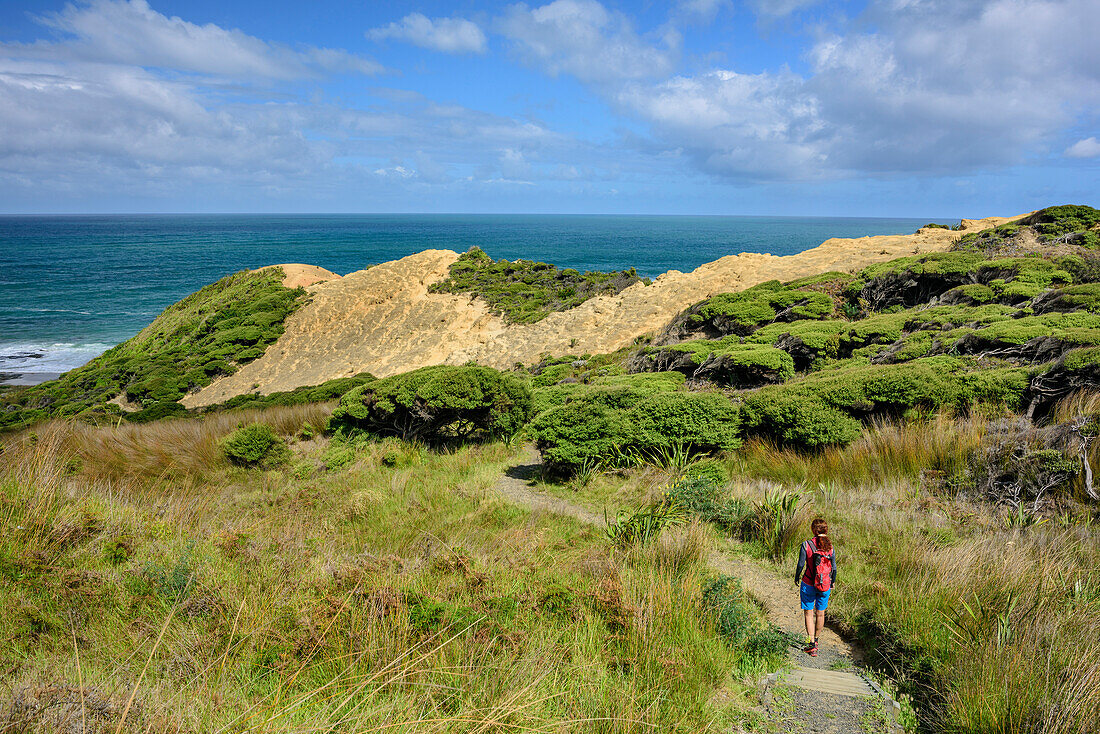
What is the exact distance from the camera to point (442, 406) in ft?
32.1

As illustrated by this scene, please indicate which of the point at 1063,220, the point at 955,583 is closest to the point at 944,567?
the point at 955,583

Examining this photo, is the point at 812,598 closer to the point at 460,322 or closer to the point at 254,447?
the point at 254,447

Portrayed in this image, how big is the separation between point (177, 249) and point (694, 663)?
123m

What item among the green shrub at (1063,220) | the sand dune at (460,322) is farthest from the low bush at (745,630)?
the green shrub at (1063,220)

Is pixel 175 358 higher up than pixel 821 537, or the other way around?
pixel 821 537

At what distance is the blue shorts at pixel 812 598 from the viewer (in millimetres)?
4242

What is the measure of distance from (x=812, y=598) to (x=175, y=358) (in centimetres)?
2850

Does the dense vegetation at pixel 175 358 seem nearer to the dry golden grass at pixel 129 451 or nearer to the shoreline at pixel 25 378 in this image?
the shoreline at pixel 25 378

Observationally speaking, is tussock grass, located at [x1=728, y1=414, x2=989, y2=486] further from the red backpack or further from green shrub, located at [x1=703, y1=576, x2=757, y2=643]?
green shrub, located at [x1=703, y1=576, x2=757, y2=643]

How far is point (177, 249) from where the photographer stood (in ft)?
335

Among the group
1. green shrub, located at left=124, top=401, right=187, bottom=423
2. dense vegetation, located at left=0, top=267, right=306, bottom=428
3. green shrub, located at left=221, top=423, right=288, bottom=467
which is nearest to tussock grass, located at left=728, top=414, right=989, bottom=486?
green shrub, located at left=221, top=423, right=288, bottom=467

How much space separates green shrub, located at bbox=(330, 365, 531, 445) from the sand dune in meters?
10.5

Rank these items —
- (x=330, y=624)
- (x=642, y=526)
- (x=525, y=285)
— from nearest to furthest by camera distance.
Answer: (x=330, y=624), (x=642, y=526), (x=525, y=285)

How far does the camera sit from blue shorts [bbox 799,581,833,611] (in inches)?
167
